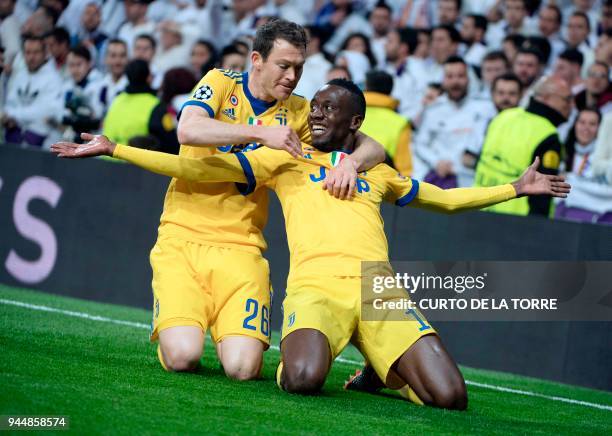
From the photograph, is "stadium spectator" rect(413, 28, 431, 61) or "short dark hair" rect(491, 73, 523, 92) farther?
"stadium spectator" rect(413, 28, 431, 61)

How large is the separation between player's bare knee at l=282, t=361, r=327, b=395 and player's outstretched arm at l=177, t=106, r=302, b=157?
1.12 meters

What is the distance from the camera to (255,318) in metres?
6.51

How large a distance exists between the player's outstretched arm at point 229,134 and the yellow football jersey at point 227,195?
17.1 inches

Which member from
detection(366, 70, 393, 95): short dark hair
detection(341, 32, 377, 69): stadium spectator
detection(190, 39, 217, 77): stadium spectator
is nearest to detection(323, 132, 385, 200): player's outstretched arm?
detection(366, 70, 393, 95): short dark hair

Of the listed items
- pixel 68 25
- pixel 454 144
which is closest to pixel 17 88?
A: pixel 68 25

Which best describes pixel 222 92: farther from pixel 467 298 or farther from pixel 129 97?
pixel 129 97

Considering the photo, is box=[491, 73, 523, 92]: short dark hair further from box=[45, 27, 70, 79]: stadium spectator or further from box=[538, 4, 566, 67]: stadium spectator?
box=[45, 27, 70, 79]: stadium spectator

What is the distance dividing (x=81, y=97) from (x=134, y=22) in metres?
3.23

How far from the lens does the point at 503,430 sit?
18.2 feet

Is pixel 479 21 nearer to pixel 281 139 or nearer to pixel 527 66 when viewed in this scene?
pixel 527 66

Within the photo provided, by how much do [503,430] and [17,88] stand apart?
29.1 feet

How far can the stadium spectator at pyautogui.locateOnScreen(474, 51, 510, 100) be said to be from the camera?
1134cm

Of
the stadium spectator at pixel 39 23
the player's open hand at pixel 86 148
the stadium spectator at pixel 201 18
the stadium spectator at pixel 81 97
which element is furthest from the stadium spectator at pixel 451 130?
the stadium spectator at pixel 39 23

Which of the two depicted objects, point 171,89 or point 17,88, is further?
point 17,88
